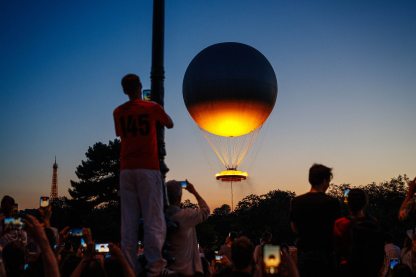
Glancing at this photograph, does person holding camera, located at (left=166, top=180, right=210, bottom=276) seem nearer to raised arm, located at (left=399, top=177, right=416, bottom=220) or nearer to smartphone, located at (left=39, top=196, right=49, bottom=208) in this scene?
smartphone, located at (left=39, top=196, right=49, bottom=208)

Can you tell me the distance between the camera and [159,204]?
19.8 feet

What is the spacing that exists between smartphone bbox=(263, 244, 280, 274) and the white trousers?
215cm

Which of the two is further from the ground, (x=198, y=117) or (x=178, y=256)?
(x=198, y=117)

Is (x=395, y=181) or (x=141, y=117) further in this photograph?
(x=395, y=181)

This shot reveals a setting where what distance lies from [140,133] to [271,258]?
2911 mm

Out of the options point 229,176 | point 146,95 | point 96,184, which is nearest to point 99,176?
point 96,184

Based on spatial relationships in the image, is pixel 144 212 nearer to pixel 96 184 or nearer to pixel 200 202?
pixel 200 202

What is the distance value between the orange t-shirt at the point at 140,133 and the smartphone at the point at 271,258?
8.48 feet

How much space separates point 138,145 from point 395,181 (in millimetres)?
90046

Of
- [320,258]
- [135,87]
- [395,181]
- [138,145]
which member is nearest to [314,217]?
[320,258]

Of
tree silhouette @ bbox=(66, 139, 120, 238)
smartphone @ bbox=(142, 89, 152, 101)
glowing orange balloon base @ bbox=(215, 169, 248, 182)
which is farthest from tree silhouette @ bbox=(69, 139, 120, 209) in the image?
smartphone @ bbox=(142, 89, 152, 101)

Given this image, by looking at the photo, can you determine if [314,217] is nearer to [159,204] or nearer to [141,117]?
[159,204]

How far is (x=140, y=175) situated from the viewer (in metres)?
6.10

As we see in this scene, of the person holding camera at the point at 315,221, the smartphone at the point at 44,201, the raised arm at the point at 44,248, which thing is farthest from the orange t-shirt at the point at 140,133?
the raised arm at the point at 44,248
